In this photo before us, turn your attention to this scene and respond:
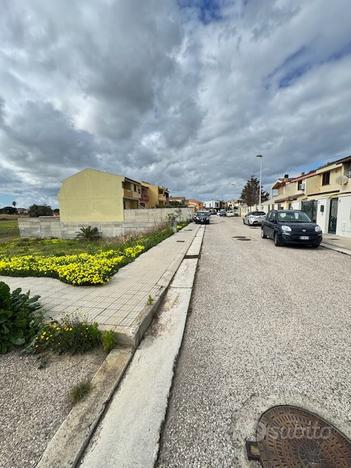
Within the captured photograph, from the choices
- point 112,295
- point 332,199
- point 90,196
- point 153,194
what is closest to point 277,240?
point 112,295

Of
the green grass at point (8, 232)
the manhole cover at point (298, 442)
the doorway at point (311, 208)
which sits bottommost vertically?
the green grass at point (8, 232)

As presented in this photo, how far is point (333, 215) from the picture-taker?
15086mm

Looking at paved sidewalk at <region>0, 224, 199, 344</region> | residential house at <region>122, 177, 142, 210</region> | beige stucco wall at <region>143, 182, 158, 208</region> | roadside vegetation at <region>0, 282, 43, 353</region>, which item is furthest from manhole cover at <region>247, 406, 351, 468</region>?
beige stucco wall at <region>143, 182, 158, 208</region>

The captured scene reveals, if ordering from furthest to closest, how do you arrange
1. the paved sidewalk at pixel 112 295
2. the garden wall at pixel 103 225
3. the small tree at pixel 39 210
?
the small tree at pixel 39 210, the garden wall at pixel 103 225, the paved sidewalk at pixel 112 295

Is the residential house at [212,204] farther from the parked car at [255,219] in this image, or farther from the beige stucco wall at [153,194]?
the parked car at [255,219]

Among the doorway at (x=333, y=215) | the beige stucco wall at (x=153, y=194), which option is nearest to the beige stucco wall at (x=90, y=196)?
the beige stucco wall at (x=153, y=194)

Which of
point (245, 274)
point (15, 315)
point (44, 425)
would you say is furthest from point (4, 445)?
point (245, 274)

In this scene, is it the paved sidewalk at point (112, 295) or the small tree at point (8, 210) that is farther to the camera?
the small tree at point (8, 210)

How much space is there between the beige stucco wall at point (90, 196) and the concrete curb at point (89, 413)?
89.8 feet

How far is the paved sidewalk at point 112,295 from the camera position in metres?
3.37

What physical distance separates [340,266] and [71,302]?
7.31m

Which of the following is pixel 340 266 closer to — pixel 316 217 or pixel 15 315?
pixel 15 315

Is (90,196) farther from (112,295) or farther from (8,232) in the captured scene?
(112,295)

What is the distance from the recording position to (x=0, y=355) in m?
2.70
